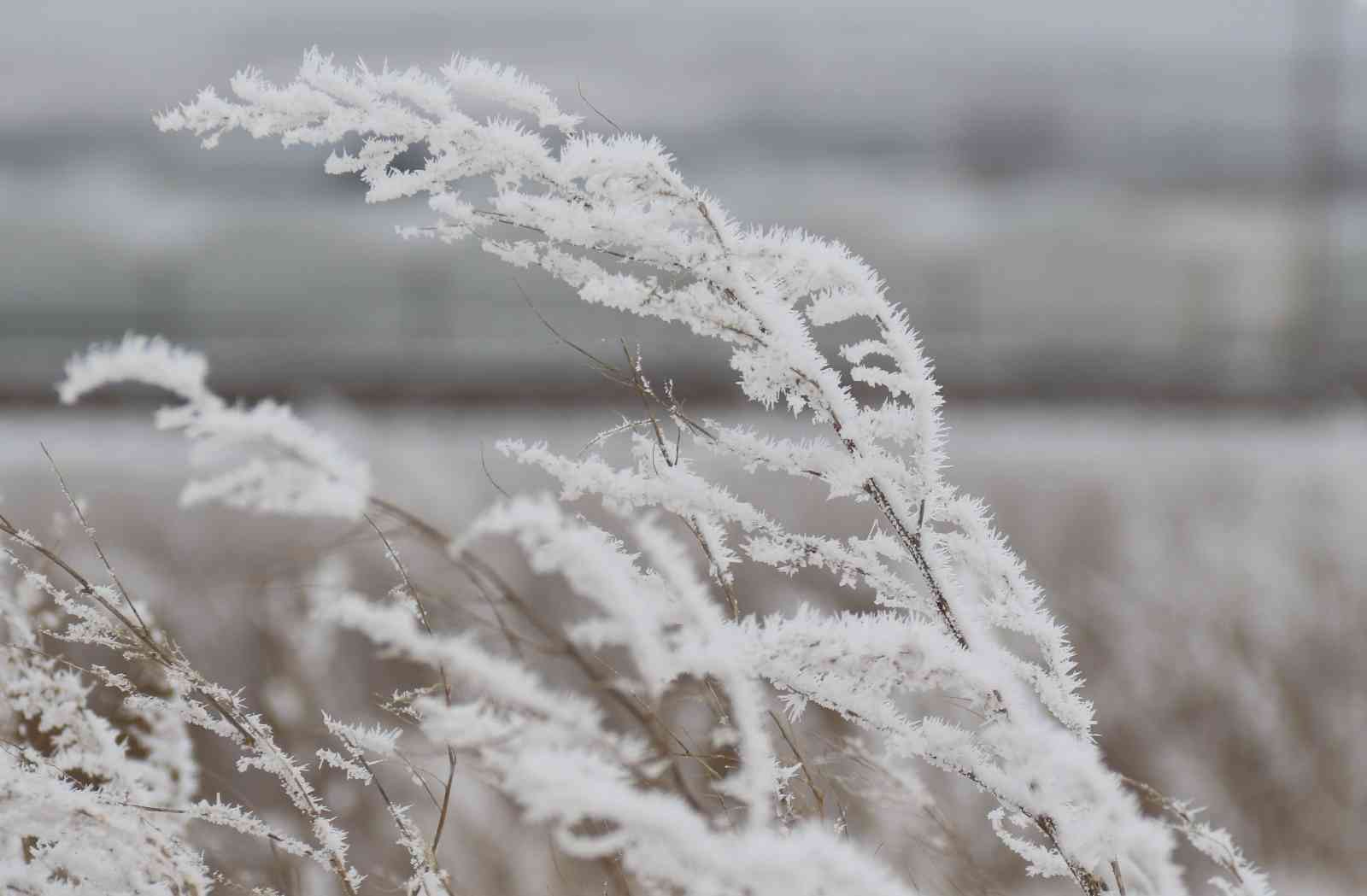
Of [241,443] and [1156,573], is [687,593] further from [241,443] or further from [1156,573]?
[1156,573]

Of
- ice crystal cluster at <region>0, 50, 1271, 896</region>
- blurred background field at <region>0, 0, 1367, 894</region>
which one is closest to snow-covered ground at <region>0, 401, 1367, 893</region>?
blurred background field at <region>0, 0, 1367, 894</region>

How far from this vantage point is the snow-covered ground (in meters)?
2.08

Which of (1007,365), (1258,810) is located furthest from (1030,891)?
(1007,365)

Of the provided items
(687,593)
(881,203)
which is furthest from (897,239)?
(687,593)

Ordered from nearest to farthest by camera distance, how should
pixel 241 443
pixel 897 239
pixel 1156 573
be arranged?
pixel 241 443
pixel 1156 573
pixel 897 239

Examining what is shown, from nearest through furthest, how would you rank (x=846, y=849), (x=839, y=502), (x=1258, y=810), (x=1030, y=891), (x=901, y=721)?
(x=846, y=849) → (x=901, y=721) → (x=1030, y=891) → (x=1258, y=810) → (x=839, y=502)

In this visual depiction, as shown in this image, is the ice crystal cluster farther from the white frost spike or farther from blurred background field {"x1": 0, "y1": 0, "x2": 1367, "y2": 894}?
blurred background field {"x1": 0, "y1": 0, "x2": 1367, "y2": 894}

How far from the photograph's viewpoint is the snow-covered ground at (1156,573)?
6.84ft

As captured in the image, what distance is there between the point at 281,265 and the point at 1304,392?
2.95m

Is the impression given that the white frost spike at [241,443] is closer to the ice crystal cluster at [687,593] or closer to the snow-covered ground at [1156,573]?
the ice crystal cluster at [687,593]

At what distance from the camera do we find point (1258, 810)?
2.13 metres

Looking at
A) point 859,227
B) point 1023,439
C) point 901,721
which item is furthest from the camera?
point 859,227

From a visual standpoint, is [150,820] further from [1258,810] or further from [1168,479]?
[1168,479]

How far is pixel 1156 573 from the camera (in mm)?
2350
